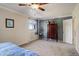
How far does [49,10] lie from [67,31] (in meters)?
0.46

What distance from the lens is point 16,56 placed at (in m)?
1.62

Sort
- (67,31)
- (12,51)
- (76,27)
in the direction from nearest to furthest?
(12,51)
(76,27)
(67,31)

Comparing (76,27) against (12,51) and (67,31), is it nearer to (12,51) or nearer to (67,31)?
(67,31)

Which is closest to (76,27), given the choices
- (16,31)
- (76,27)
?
(76,27)

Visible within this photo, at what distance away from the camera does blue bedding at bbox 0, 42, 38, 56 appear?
160 cm

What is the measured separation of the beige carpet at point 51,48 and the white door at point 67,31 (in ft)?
0.28

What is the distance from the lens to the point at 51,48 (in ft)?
5.82

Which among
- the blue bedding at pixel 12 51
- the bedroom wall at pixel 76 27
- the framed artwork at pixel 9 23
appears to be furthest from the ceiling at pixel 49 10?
the blue bedding at pixel 12 51

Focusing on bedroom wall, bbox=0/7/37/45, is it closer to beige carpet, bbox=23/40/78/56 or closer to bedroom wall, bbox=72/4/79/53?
beige carpet, bbox=23/40/78/56

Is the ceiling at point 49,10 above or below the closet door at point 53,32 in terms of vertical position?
above

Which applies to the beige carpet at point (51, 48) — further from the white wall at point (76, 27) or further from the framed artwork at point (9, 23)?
the framed artwork at point (9, 23)

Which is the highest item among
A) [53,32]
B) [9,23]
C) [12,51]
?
[9,23]

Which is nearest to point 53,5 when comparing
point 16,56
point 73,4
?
point 73,4

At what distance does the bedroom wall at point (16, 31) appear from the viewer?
167 centimetres
